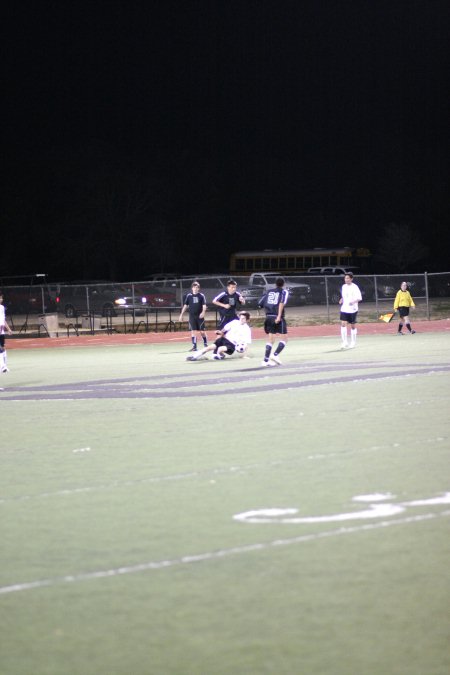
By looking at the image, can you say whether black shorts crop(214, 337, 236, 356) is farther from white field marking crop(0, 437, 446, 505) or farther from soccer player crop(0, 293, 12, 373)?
white field marking crop(0, 437, 446, 505)

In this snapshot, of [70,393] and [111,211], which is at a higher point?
[111,211]

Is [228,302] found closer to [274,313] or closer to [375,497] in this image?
[274,313]

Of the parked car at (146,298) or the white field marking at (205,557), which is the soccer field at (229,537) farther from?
the parked car at (146,298)

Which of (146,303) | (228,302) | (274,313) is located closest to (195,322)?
(228,302)

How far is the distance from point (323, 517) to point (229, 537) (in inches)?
34.2

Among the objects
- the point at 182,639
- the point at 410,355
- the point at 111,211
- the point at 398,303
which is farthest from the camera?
the point at 111,211

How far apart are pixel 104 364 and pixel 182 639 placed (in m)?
20.8

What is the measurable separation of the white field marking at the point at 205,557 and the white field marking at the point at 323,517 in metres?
0.26

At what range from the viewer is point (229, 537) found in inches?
298

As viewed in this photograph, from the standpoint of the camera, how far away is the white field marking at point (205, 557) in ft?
21.5

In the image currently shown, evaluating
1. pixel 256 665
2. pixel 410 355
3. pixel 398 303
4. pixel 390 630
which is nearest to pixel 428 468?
pixel 390 630

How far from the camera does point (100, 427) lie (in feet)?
45.9

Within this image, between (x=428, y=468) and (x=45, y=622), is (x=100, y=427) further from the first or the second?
(x=45, y=622)

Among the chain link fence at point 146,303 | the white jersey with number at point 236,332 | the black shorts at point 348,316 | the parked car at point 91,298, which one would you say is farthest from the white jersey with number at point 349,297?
the parked car at point 91,298
